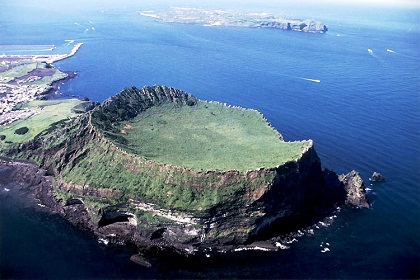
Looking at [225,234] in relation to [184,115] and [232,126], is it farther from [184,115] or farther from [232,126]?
[184,115]

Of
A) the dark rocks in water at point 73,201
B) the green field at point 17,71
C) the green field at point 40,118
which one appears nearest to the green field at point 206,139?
the dark rocks in water at point 73,201

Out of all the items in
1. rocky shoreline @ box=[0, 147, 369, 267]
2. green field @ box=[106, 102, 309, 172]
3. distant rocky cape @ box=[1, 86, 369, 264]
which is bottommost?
rocky shoreline @ box=[0, 147, 369, 267]

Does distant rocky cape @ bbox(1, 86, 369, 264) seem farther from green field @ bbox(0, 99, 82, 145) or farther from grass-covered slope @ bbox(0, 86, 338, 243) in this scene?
green field @ bbox(0, 99, 82, 145)

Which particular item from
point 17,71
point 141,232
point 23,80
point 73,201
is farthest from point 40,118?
point 17,71

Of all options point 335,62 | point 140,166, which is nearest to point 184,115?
point 140,166

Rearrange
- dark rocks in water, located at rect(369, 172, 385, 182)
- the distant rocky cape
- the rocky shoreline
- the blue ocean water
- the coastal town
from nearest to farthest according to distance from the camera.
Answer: the blue ocean water
the distant rocky cape
the rocky shoreline
dark rocks in water, located at rect(369, 172, 385, 182)
the coastal town

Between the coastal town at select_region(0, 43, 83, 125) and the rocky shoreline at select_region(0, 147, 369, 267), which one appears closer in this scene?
the rocky shoreline at select_region(0, 147, 369, 267)

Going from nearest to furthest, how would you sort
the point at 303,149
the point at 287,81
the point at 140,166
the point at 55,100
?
1. the point at 140,166
2. the point at 303,149
3. the point at 55,100
4. the point at 287,81

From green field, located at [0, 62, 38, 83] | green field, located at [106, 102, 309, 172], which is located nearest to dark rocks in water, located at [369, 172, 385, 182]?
green field, located at [106, 102, 309, 172]
